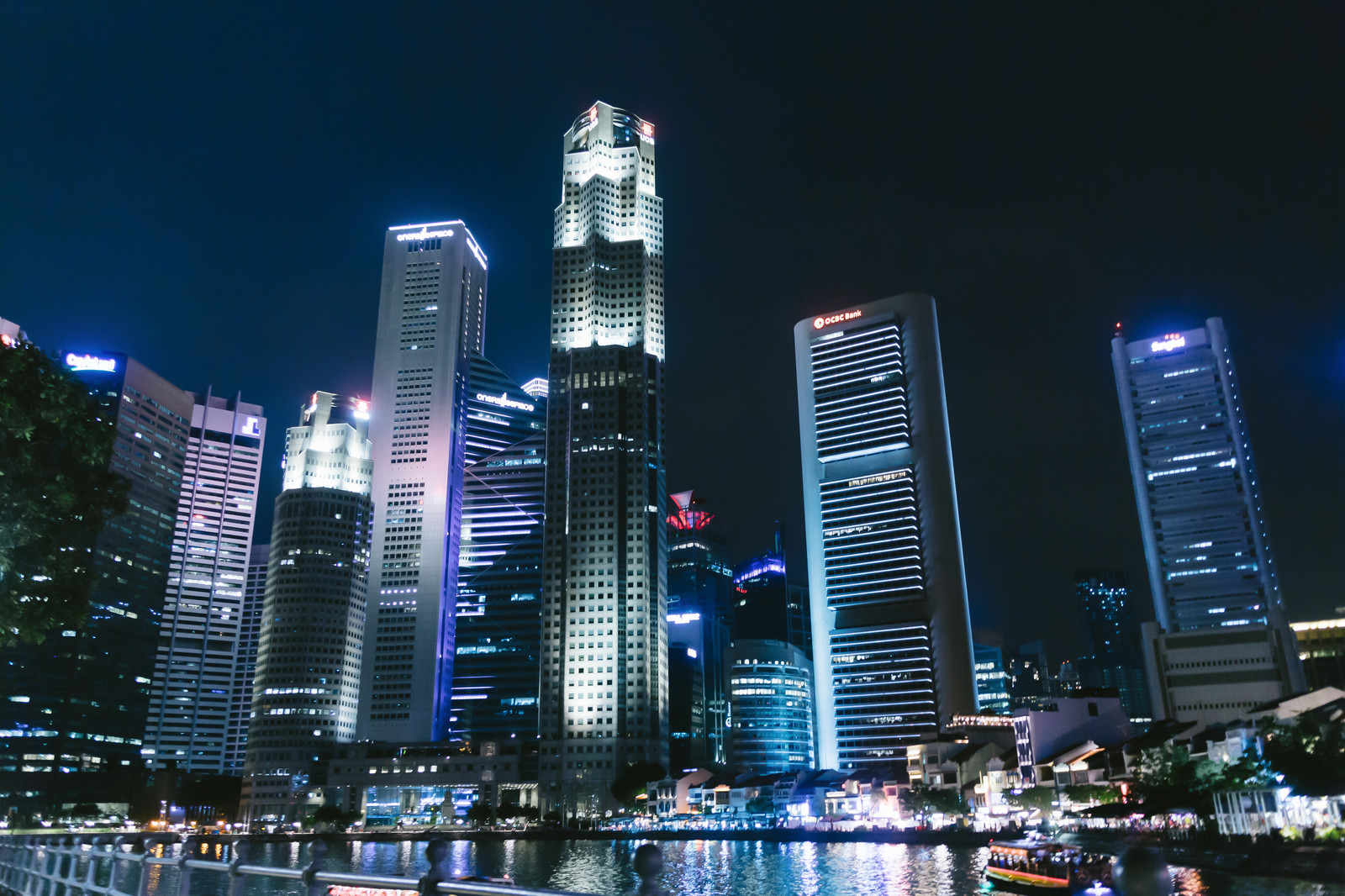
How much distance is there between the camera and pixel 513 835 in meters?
167

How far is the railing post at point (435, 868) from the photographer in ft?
22.7

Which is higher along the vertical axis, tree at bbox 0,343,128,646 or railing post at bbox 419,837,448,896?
tree at bbox 0,343,128,646

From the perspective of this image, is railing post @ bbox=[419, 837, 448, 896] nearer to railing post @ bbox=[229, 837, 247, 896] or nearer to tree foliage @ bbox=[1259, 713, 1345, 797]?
railing post @ bbox=[229, 837, 247, 896]

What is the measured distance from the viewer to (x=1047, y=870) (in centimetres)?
6053

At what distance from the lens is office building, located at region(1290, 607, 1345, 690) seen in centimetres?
18788

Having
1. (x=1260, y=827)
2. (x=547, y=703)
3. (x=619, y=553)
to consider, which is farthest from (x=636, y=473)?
(x=1260, y=827)

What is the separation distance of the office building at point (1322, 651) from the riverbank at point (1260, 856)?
442ft

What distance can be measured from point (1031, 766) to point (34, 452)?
143 m

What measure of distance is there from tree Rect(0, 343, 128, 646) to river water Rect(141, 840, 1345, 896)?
741 inches

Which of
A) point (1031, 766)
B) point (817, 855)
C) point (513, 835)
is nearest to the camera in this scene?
point (817, 855)

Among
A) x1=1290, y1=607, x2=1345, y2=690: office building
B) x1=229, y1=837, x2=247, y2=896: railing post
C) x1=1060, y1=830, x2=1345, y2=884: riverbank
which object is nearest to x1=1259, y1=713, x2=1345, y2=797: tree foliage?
x1=1060, y1=830, x2=1345, y2=884: riverbank

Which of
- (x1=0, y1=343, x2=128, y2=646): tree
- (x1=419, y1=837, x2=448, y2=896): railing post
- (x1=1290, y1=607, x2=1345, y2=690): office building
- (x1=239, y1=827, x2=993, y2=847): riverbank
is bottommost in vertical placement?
(x1=239, y1=827, x2=993, y2=847): riverbank

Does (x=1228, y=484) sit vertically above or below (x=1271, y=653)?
above

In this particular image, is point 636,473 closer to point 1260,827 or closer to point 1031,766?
point 1031,766
